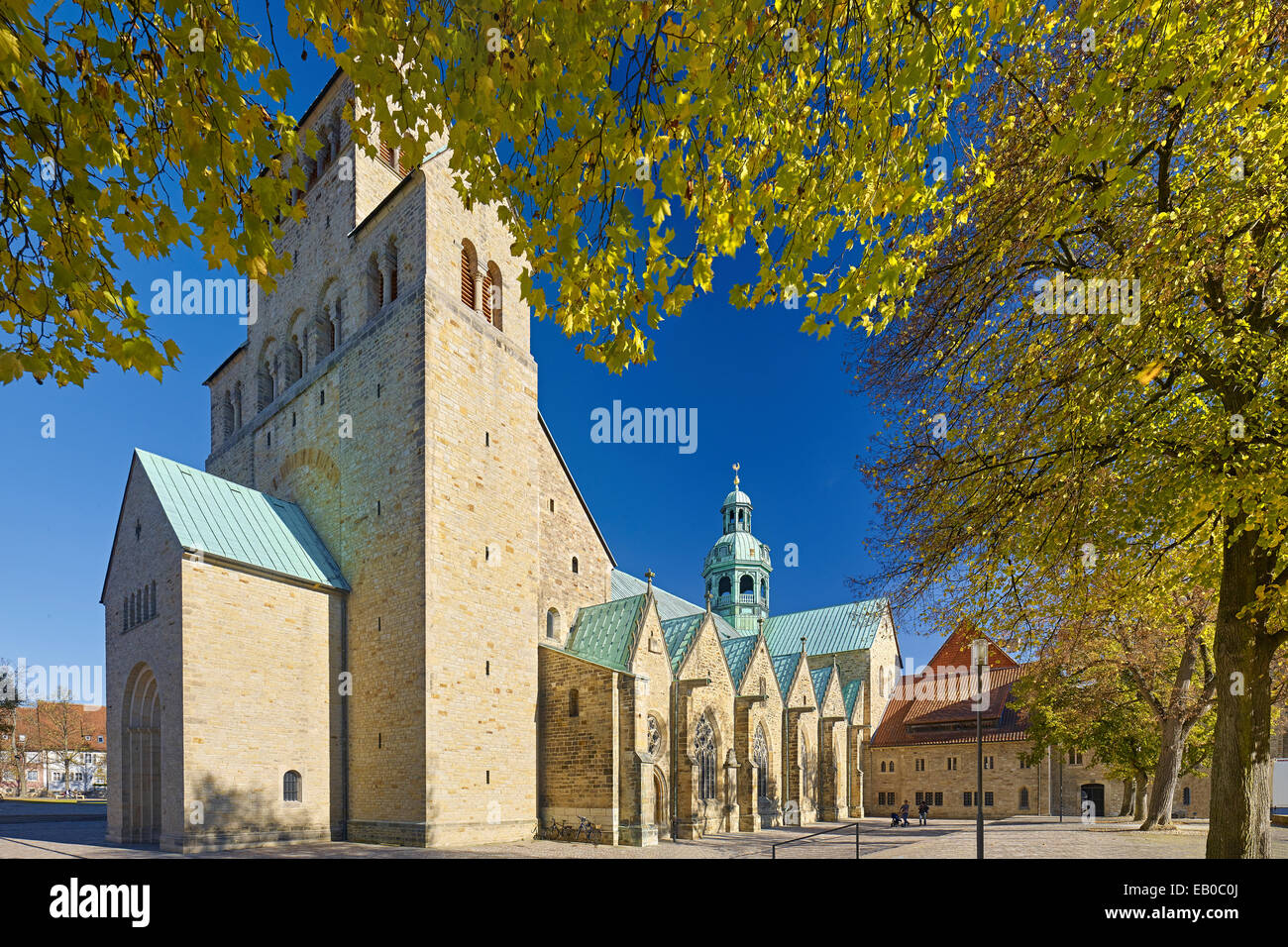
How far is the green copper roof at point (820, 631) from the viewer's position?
5031 centimetres

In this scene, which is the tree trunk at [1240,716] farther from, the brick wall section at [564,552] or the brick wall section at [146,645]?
the brick wall section at [564,552]

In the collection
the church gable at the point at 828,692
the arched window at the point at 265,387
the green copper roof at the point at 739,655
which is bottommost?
the church gable at the point at 828,692

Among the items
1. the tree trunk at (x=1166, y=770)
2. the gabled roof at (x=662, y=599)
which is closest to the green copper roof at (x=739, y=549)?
the gabled roof at (x=662, y=599)

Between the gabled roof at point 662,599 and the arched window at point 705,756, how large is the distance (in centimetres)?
498

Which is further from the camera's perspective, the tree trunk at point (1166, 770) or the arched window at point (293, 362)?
the arched window at point (293, 362)

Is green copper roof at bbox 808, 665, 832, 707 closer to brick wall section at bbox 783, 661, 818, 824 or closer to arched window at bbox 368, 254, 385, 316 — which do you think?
brick wall section at bbox 783, 661, 818, 824

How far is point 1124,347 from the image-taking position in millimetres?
7738

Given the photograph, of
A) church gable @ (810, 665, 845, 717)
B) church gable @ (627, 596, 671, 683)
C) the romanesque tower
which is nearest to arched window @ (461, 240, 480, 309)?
the romanesque tower

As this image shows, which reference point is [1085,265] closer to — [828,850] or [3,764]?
[828,850]

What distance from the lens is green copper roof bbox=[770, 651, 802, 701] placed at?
4138cm

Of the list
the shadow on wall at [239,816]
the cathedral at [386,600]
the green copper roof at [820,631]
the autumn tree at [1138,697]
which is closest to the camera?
the shadow on wall at [239,816]

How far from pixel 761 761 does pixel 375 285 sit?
26.9 m

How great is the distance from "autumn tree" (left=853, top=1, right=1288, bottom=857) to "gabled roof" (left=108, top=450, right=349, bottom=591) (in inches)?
735

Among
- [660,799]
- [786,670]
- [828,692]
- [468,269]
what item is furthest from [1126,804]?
[468,269]
